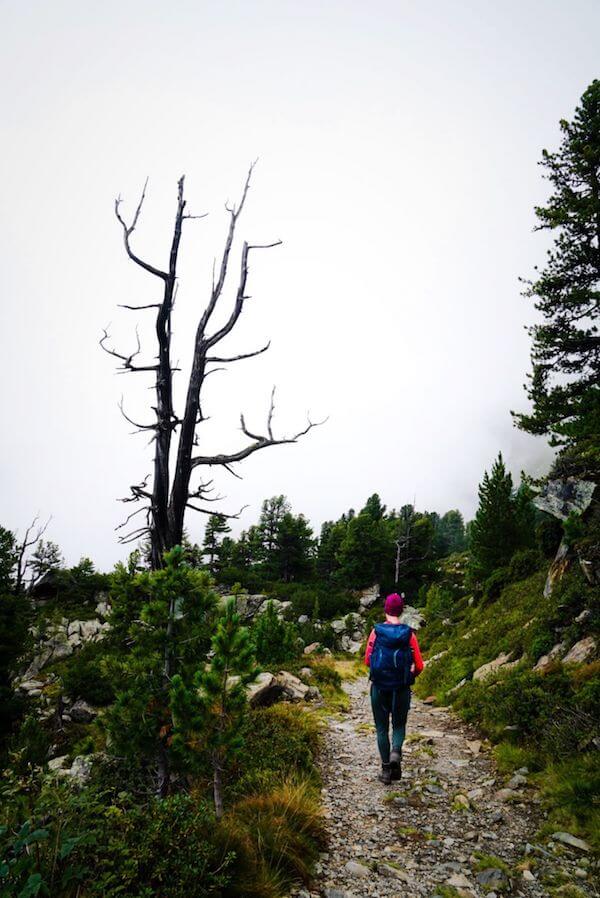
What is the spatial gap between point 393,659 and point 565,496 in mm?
9704

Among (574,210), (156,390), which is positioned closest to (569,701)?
(156,390)

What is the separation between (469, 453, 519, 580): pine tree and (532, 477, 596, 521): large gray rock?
8.57 m

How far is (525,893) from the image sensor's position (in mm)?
3088

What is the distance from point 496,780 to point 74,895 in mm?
4844

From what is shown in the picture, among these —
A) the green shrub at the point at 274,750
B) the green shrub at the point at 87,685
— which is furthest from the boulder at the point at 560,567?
the green shrub at the point at 87,685

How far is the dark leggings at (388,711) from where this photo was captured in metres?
4.93

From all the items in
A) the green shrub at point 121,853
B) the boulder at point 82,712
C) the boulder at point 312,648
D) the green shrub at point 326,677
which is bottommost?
the boulder at point 82,712

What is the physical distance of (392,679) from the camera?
4930mm

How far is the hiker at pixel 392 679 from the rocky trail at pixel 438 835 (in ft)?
1.50

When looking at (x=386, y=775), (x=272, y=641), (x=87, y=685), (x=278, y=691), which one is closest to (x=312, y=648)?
(x=272, y=641)

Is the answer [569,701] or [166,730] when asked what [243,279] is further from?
[569,701]

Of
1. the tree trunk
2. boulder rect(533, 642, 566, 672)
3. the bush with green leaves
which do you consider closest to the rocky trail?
the tree trunk

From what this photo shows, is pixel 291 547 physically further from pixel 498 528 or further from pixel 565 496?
pixel 565 496

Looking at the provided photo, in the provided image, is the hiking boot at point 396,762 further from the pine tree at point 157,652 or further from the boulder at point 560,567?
the boulder at point 560,567
